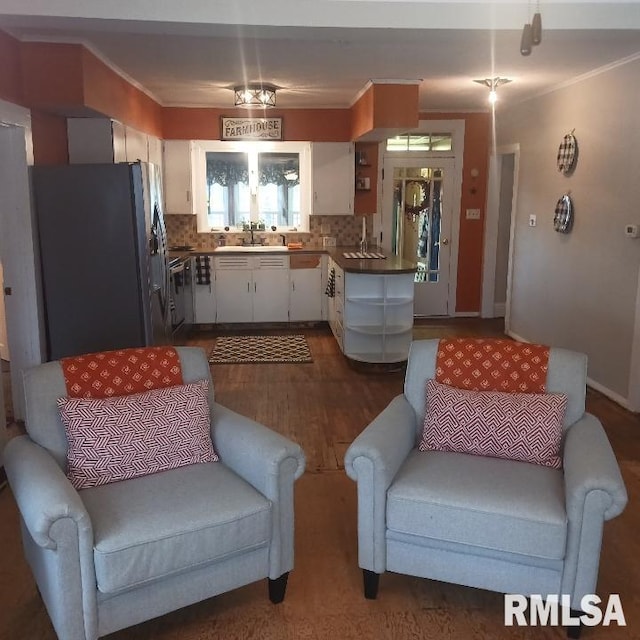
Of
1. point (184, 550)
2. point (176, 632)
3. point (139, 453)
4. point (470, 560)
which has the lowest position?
point (176, 632)

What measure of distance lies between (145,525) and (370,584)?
2.98ft

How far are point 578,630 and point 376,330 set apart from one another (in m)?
3.45

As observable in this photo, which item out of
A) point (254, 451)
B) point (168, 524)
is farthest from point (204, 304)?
point (168, 524)

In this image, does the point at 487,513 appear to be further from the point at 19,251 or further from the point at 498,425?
the point at 19,251

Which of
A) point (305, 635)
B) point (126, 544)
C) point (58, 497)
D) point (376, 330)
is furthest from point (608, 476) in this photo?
point (376, 330)

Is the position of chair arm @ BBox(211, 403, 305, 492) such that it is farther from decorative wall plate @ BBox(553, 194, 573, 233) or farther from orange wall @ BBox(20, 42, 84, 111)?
decorative wall plate @ BBox(553, 194, 573, 233)

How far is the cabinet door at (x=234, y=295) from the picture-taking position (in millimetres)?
6961

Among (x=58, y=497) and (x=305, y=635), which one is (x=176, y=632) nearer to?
(x=305, y=635)

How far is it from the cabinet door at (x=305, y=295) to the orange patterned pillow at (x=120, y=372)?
14.2 feet

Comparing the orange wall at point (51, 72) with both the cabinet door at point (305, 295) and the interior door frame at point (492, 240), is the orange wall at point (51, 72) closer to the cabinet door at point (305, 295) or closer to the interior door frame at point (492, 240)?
the cabinet door at point (305, 295)

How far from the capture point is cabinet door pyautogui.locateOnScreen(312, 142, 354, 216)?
706 centimetres

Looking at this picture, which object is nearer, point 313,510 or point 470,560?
point 470,560

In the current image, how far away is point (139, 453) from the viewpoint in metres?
2.42

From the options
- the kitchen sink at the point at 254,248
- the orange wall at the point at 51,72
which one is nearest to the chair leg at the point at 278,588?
the orange wall at the point at 51,72
